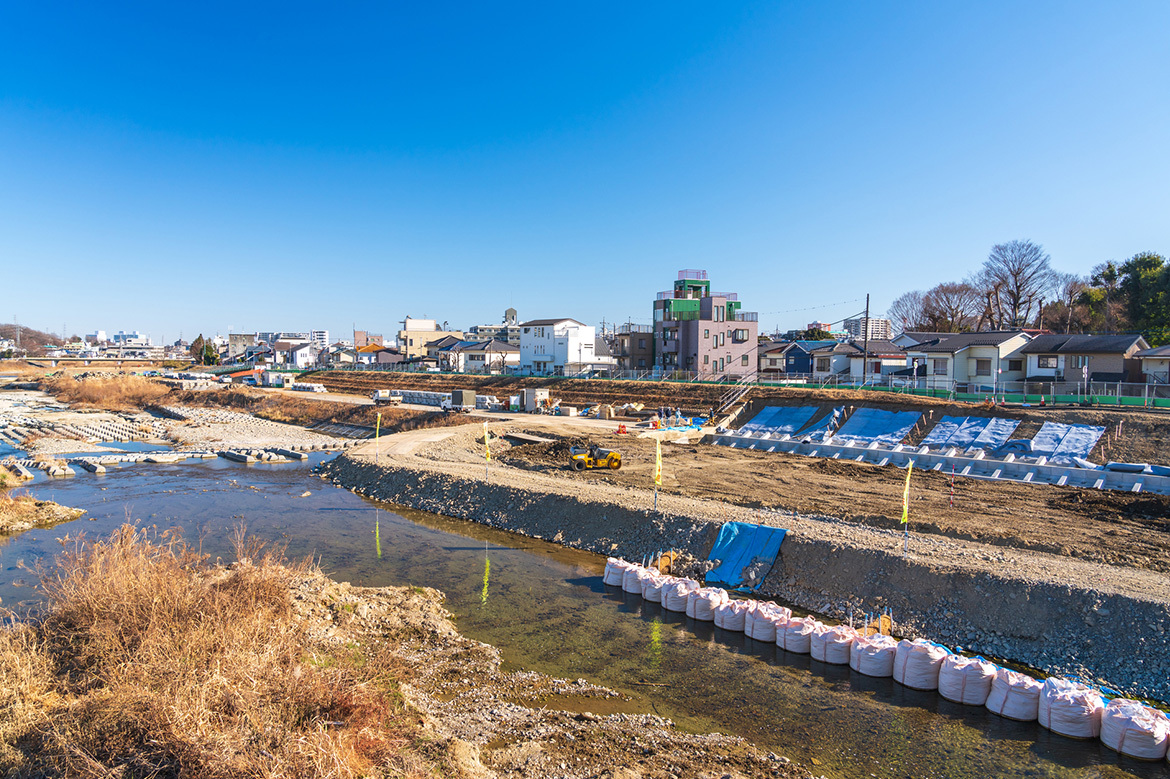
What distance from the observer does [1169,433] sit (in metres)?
25.0

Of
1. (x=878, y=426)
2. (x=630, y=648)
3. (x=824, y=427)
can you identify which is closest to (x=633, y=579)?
(x=630, y=648)

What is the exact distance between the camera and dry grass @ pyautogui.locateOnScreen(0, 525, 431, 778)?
7.07m

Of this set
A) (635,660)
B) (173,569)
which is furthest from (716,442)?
(173,569)

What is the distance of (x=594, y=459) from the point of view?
91.7 feet

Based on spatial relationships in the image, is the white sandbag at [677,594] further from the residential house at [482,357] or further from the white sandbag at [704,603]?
the residential house at [482,357]

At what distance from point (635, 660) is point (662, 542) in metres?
6.26

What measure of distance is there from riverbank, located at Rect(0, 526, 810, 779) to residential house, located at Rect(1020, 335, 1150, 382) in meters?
35.7

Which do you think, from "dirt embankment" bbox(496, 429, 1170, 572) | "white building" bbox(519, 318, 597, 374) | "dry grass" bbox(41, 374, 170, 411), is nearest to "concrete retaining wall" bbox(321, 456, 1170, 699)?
"dirt embankment" bbox(496, 429, 1170, 572)

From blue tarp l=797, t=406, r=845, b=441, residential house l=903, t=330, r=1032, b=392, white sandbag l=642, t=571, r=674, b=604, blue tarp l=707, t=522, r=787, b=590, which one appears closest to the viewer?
white sandbag l=642, t=571, r=674, b=604

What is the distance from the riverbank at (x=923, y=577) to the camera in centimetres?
1184

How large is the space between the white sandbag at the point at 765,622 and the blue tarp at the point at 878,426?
20.2 meters

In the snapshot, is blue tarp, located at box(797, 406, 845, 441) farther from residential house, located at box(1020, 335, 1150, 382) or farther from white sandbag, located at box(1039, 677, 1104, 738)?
white sandbag, located at box(1039, 677, 1104, 738)

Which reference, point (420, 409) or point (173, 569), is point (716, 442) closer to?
point (420, 409)

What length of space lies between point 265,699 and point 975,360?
41.9 metres
